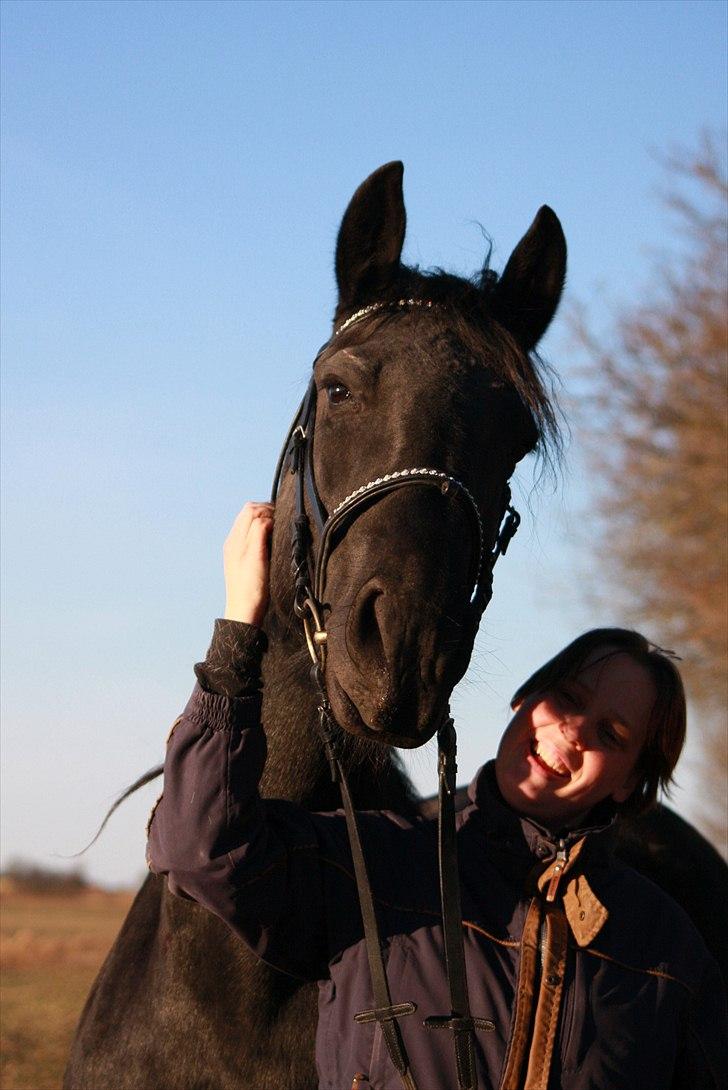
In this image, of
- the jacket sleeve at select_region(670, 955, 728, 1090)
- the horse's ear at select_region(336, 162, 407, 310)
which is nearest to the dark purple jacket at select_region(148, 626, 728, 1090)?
the jacket sleeve at select_region(670, 955, 728, 1090)

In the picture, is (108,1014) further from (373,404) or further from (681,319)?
(681,319)

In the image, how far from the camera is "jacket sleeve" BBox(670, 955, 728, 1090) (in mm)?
2539

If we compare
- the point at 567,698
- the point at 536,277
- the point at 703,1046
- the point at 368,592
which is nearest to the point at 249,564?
the point at 368,592

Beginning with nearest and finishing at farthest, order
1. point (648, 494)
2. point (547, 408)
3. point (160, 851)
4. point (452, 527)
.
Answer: point (160, 851) → point (452, 527) → point (547, 408) → point (648, 494)

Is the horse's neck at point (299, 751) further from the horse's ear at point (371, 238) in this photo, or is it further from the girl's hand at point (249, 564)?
the horse's ear at point (371, 238)

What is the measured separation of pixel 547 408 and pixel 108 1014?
6.02 feet

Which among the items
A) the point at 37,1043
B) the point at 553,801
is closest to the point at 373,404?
the point at 553,801

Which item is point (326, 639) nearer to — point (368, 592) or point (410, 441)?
point (368, 592)

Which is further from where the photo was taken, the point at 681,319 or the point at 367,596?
the point at 681,319

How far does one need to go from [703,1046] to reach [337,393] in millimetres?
1588

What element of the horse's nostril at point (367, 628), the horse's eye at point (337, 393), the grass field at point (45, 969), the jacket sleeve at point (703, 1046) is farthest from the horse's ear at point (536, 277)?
the grass field at point (45, 969)

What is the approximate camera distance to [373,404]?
2.74 metres

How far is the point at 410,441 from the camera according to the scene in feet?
8.51

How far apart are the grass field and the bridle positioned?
4.37 meters
